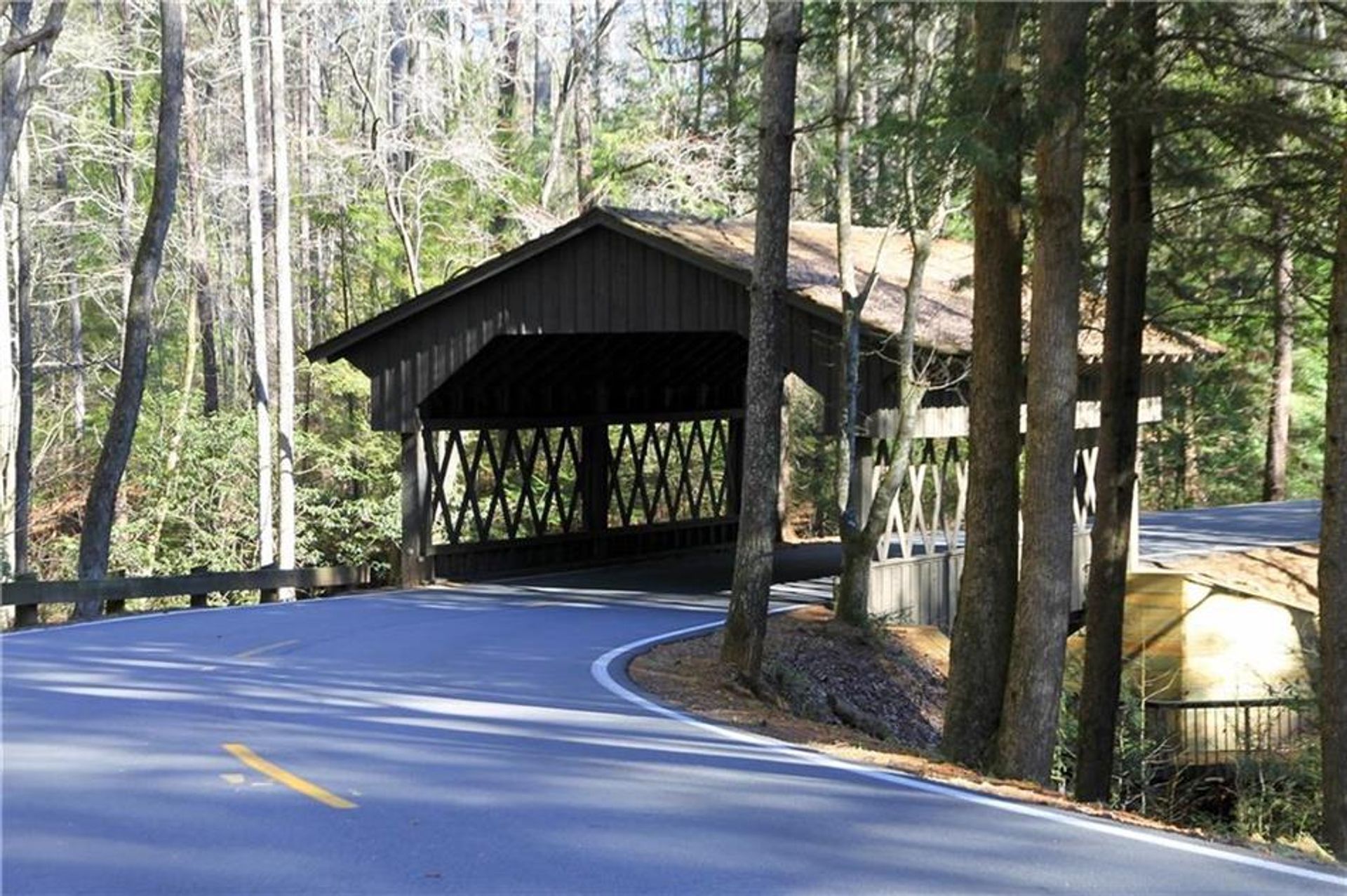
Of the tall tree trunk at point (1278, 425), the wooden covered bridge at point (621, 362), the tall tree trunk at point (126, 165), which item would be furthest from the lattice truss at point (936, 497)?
the tall tree trunk at point (126, 165)

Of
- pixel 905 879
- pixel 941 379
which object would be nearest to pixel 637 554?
pixel 941 379

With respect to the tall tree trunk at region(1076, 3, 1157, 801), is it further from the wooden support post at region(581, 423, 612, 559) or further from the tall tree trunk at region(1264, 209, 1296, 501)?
the tall tree trunk at region(1264, 209, 1296, 501)

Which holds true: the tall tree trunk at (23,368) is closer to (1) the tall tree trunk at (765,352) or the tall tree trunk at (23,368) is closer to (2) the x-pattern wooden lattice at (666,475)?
(2) the x-pattern wooden lattice at (666,475)

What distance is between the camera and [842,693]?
17.0 m

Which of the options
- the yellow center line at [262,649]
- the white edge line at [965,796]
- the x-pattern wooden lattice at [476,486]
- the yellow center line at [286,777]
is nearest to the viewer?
the white edge line at [965,796]

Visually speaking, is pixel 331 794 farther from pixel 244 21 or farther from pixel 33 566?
pixel 33 566

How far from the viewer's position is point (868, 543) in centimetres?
1883

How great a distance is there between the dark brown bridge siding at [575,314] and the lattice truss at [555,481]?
1.35 m

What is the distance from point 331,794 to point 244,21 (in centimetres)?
2435

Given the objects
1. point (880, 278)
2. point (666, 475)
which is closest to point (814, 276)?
point (880, 278)

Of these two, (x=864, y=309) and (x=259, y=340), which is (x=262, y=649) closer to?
(x=864, y=309)

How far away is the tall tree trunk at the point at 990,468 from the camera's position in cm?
1270

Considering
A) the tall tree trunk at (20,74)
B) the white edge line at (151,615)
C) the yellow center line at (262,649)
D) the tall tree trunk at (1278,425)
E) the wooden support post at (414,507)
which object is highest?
the tall tree trunk at (20,74)

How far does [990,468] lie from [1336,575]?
275 centimetres
